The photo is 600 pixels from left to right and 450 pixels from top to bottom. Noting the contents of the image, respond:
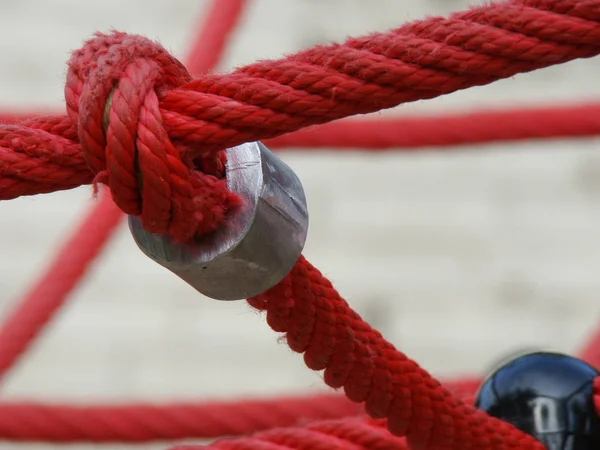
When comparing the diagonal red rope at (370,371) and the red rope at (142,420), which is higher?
the red rope at (142,420)

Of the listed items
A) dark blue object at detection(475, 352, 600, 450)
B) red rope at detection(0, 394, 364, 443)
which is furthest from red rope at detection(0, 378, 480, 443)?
dark blue object at detection(475, 352, 600, 450)

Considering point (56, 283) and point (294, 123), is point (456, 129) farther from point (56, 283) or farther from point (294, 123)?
point (294, 123)

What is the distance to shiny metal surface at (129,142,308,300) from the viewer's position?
438 millimetres

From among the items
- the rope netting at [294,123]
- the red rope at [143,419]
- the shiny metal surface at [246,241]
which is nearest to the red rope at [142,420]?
the red rope at [143,419]

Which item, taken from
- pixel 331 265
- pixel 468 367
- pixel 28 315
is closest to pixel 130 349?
pixel 331 265

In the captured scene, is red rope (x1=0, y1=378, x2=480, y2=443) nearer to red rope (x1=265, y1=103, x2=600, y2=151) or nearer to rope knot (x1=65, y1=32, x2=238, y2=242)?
red rope (x1=265, y1=103, x2=600, y2=151)

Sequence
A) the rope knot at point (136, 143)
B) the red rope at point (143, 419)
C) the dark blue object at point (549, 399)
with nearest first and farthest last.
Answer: the rope knot at point (136, 143) → the dark blue object at point (549, 399) → the red rope at point (143, 419)

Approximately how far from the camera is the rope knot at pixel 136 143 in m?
0.41

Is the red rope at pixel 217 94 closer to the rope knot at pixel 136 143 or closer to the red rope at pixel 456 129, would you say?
the rope knot at pixel 136 143

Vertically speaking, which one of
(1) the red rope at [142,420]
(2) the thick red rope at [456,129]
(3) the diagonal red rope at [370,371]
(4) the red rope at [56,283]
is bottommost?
(3) the diagonal red rope at [370,371]

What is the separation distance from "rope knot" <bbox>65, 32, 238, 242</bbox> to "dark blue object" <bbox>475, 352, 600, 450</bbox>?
0.23 metres

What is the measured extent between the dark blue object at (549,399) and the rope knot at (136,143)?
9.1 inches

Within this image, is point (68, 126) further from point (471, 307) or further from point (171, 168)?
point (471, 307)

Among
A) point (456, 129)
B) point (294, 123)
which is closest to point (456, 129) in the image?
point (456, 129)
